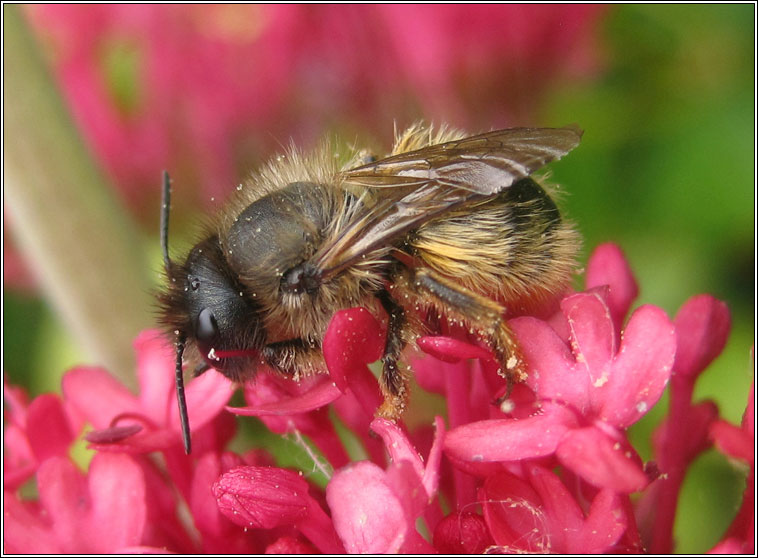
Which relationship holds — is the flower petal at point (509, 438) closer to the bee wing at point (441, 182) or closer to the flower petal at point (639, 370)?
the flower petal at point (639, 370)

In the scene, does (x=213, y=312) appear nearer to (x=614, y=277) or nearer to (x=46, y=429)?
(x=46, y=429)

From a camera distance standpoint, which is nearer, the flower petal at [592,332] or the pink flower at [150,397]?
the flower petal at [592,332]

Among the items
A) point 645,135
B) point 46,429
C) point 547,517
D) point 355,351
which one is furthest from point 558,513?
point 645,135

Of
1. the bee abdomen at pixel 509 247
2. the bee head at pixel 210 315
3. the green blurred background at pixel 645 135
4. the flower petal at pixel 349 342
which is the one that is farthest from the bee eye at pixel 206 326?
the green blurred background at pixel 645 135

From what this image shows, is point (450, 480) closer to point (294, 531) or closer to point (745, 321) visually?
point (294, 531)

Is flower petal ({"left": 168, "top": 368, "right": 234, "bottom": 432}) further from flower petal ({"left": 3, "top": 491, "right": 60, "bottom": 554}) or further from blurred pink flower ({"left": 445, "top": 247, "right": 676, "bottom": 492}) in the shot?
blurred pink flower ({"left": 445, "top": 247, "right": 676, "bottom": 492})

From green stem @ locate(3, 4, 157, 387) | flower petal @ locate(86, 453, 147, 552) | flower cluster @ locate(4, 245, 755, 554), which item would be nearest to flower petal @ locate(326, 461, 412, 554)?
flower cluster @ locate(4, 245, 755, 554)

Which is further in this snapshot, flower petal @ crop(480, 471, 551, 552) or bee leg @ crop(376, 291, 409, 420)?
bee leg @ crop(376, 291, 409, 420)
